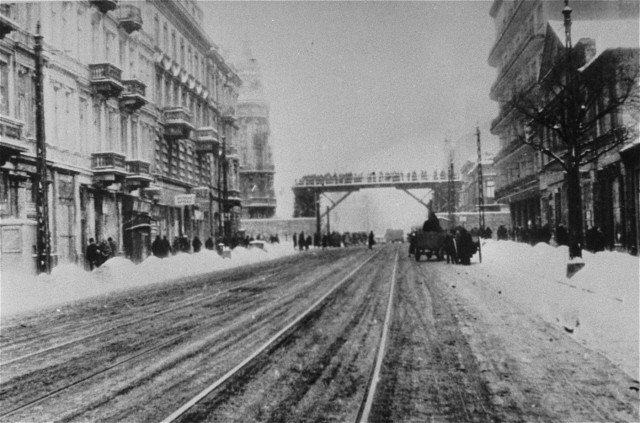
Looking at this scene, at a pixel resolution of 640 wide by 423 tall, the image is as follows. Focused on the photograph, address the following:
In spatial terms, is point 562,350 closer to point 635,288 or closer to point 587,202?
point 635,288

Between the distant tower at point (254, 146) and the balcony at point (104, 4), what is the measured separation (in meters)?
34.2

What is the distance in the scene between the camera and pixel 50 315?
14656mm

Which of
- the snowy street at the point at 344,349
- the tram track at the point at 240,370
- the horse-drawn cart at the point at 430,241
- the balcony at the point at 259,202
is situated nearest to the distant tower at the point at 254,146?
the balcony at the point at 259,202

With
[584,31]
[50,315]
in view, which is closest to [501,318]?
[50,315]

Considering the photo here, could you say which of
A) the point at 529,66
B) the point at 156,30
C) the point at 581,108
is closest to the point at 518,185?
the point at 529,66

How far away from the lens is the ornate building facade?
74.8 feet

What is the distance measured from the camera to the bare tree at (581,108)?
60.8 ft

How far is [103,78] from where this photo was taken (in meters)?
29.9

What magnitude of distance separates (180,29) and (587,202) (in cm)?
2813

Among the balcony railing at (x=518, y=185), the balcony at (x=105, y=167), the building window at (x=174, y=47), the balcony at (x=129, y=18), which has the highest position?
the building window at (x=174, y=47)

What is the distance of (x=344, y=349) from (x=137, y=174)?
84.5 ft

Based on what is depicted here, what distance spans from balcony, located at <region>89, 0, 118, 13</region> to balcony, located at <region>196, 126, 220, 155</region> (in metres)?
16.1

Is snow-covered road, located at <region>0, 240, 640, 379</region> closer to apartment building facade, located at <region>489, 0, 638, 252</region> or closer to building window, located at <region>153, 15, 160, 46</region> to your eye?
apartment building facade, located at <region>489, 0, 638, 252</region>

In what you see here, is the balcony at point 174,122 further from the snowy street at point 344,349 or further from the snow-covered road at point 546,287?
the snowy street at point 344,349
